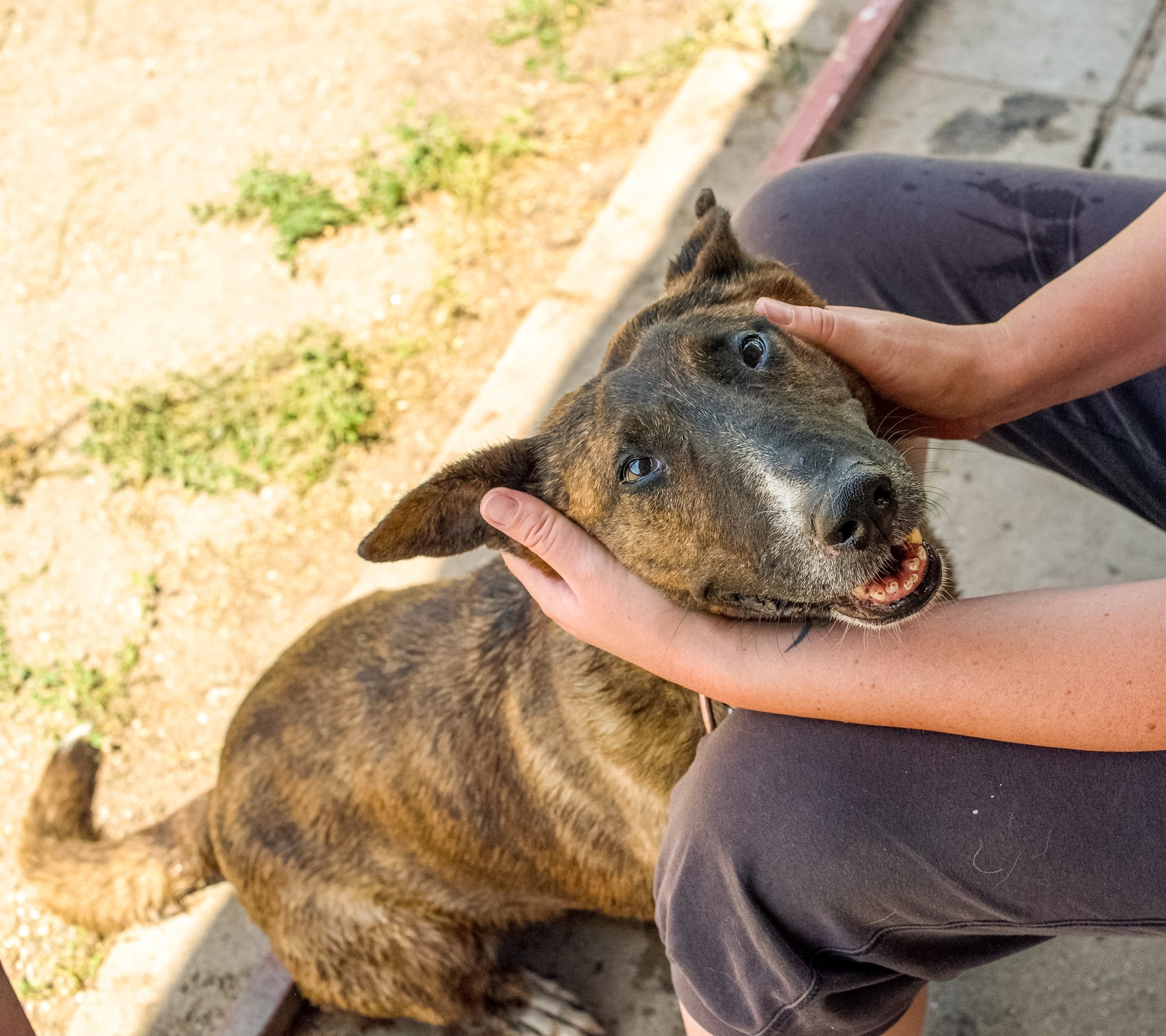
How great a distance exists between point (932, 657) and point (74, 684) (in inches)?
135

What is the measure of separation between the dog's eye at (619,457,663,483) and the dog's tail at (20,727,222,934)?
1.70m

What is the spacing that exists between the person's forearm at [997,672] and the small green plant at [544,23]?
4678 millimetres

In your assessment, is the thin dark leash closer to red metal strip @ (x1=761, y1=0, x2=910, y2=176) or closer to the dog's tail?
the dog's tail

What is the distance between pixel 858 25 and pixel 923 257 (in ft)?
10.1

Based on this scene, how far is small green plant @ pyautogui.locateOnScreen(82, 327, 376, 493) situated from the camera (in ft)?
15.0

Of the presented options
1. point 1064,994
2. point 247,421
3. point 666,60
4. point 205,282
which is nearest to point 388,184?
point 205,282

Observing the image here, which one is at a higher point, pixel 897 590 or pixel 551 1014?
pixel 897 590

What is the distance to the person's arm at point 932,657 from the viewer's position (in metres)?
1.69

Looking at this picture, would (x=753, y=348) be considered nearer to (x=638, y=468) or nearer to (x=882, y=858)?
(x=638, y=468)

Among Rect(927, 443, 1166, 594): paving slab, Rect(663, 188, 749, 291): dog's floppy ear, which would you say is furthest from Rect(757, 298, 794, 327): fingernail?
Rect(927, 443, 1166, 594): paving slab

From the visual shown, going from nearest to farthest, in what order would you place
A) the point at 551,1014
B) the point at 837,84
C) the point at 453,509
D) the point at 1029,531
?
the point at 453,509
the point at 551,1014
the point at 1029,531
the point at 837,84

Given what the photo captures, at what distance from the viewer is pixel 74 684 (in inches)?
161

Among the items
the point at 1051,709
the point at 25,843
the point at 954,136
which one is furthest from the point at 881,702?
the point at 954,136

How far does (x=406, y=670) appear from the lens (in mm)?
2803
